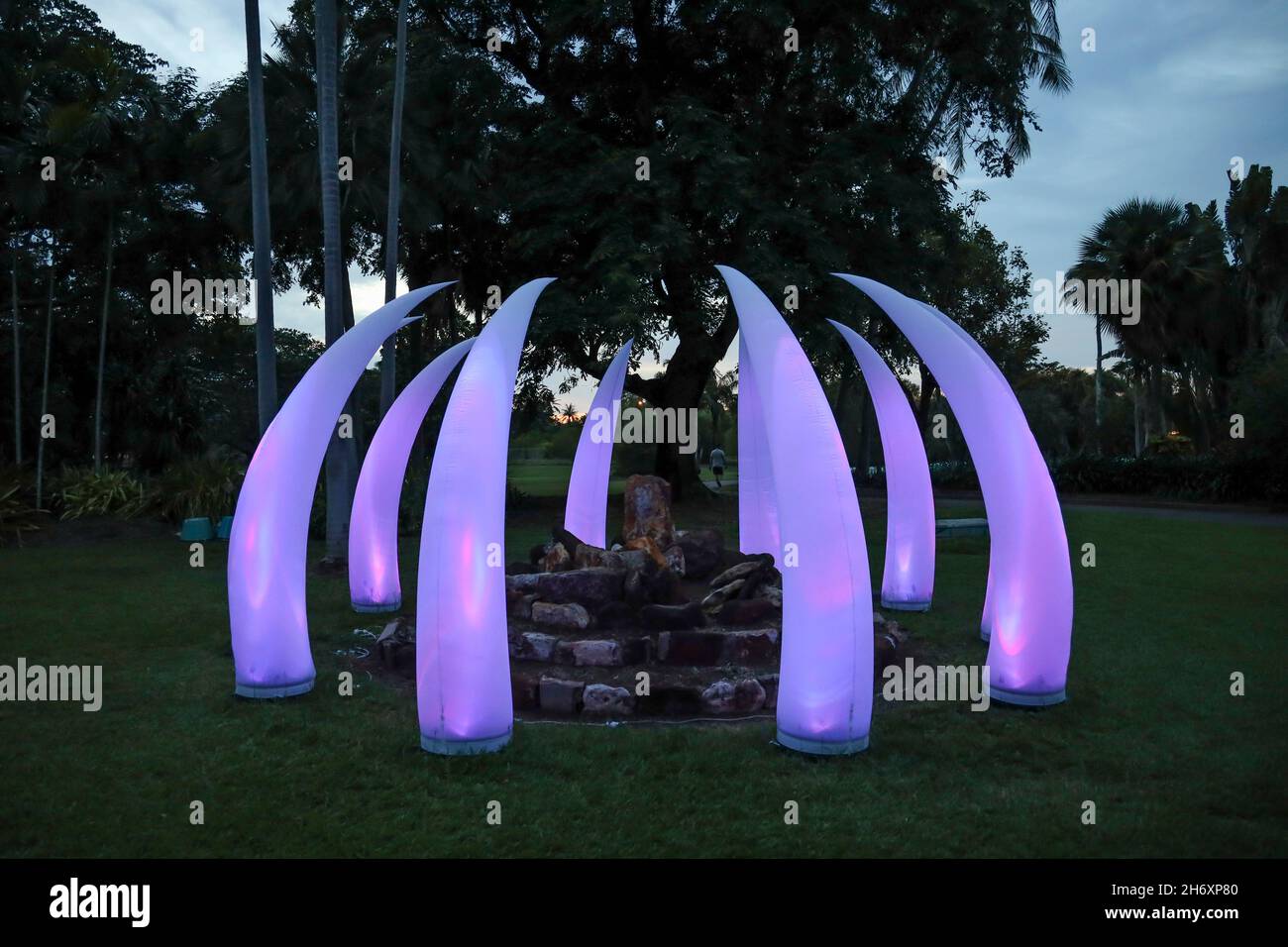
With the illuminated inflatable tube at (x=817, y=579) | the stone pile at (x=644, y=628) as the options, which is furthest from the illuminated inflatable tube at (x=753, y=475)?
the illuminated inflatable tube at (x=817, y=579)

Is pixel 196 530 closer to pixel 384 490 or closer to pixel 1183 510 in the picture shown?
pixel 384 490

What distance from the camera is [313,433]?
790 centimetres

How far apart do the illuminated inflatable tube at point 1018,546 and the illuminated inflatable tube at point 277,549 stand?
5.72 meters

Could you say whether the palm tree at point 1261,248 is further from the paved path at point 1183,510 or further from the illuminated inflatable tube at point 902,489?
the illuminated inflatable tube at point 902,489

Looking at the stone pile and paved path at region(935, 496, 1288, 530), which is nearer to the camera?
the stone pile

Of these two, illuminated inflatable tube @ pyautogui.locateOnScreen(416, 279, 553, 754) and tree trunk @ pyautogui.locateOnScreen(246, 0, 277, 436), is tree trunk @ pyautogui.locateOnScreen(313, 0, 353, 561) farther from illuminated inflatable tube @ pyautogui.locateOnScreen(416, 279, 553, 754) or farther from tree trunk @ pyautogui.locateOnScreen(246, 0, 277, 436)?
illuminated inflatable tube @ pyautogui.locateOnScreen(416, 279, 553, 754)

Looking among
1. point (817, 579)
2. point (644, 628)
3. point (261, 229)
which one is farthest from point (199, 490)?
point (817, 579)

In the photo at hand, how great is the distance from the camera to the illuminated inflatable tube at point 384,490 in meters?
11.1

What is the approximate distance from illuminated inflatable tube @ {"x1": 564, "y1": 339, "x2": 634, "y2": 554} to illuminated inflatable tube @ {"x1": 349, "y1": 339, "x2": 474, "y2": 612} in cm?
245

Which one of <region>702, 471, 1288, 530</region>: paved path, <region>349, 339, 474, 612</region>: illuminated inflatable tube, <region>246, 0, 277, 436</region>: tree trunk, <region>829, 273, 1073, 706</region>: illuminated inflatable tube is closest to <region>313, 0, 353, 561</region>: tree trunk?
<region>246, 0, 277, 436</region>: tree trunk

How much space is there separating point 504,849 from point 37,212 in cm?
2223

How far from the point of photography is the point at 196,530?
18.1 m

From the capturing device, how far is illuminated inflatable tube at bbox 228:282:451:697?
25.0 feet

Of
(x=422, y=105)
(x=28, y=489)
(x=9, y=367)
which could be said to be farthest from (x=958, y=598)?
(x=9, y=367)
